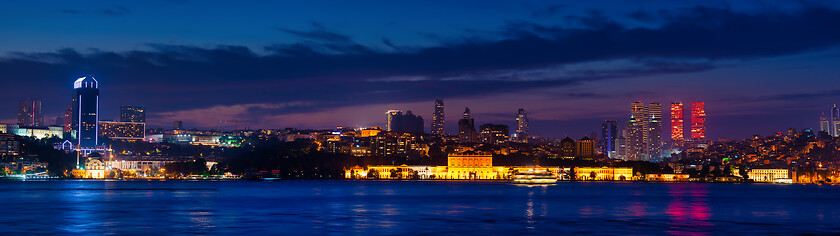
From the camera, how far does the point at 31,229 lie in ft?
168

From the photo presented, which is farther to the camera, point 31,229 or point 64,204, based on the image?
point 64,204

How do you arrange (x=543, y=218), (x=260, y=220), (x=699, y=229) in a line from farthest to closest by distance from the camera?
(x=543, y=218)
(x=260, y=220)
(x=699, y=229)

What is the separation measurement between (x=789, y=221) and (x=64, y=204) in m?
52.3

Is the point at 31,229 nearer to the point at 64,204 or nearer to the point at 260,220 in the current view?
the point at 260,220

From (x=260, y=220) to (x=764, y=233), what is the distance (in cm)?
2699

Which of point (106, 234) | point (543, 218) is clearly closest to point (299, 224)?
point (106, 234)

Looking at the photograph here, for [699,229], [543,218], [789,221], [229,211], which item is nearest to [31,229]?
[229,211]

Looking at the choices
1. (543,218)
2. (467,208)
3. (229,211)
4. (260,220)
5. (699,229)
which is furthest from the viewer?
(467,208)

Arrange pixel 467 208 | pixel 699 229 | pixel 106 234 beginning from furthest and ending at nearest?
pixel 467 208
pixel 699 229
pixel 106 234

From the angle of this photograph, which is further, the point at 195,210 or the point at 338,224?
the point at 195,210

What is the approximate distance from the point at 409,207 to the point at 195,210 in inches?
639

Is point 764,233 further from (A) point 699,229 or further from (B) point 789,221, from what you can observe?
(B) point 789,221

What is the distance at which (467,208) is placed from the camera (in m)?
75.4

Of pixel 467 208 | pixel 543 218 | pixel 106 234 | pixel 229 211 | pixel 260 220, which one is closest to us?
pixel 106 234
